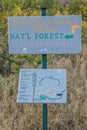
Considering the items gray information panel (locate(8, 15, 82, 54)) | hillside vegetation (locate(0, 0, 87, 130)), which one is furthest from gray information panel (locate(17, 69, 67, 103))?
hillside vegetation (locate(0, 0, 87, 130))

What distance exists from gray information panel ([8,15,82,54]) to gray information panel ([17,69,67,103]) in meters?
0.19

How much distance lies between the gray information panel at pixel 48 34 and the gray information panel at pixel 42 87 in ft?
0.63

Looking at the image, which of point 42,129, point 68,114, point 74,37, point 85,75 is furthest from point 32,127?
point 85,75

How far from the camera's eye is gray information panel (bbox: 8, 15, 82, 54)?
11.6 feet

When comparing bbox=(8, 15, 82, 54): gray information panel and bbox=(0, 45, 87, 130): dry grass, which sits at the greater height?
bbox=(8, 15, 82, 54): gray information panel

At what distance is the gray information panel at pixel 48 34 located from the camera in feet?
11.6

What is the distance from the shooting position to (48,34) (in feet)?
11.7

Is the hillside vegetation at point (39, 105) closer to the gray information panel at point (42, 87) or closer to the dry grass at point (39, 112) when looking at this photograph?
the dry grass at point (39, 112)

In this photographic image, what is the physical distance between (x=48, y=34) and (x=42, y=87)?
462 mm

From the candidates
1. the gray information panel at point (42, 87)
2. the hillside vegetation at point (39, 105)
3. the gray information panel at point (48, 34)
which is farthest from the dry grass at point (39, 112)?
A: the gray information panel at point (48, 34)

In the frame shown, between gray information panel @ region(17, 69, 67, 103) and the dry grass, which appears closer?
gray information panel @ region(17, 69, 67, 103)

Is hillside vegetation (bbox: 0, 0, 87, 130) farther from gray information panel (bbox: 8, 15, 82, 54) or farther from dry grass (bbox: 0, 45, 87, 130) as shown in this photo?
gray information panel (bbox: 8, 15, 82, 54)

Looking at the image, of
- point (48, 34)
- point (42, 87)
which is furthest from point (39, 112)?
point (48, 34)

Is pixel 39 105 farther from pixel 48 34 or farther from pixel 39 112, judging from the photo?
pixel 48 34
